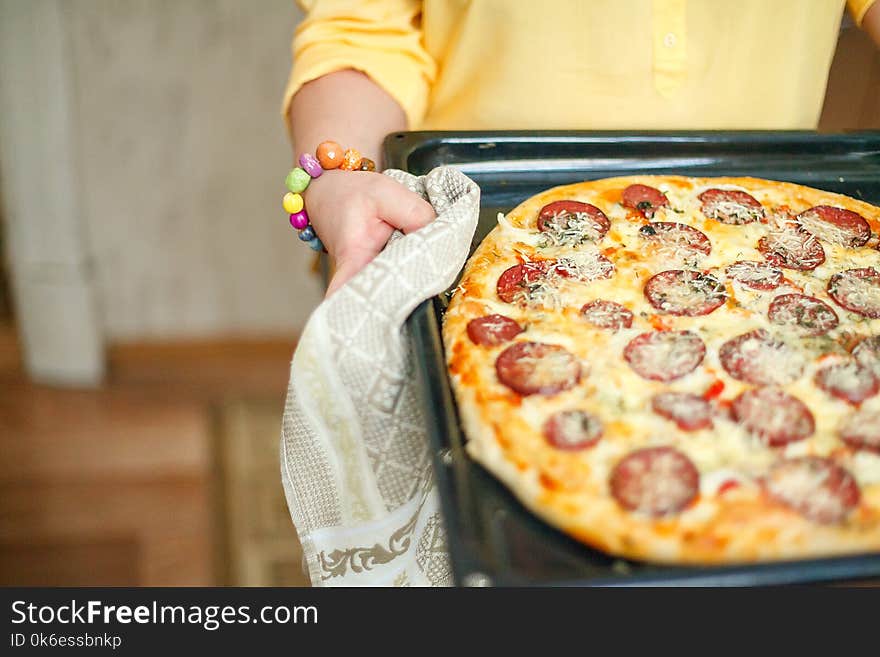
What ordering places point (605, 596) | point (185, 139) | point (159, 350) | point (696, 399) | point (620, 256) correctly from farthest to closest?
1. point (159, 350)
2. point (185, 139)
3. point (620, 256)
4. point (696, 399)
5. point (605, 596)

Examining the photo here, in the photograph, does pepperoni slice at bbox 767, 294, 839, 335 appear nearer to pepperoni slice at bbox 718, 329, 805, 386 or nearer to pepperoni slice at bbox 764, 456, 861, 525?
pepperoni slice at bbox 718, 329, 805, 386

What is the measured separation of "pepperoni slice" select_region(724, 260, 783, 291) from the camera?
3.45ft

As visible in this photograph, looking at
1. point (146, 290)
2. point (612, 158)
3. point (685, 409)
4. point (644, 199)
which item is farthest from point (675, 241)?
point (146, 290)

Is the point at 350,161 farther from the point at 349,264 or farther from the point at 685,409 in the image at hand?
the point at 685,409

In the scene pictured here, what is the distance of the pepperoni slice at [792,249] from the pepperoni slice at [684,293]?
0.36 feet

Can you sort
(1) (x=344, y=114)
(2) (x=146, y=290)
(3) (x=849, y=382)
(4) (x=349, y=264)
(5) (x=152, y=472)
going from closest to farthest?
(3) (x=849, y=382)
(4) (x=349, y=264)
(1) (x=344, y=114)
(5) (x=152, y=472)
(2) (x=146, y=290)

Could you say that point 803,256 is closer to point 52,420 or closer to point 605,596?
point 605,596

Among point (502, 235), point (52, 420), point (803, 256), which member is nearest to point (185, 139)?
point (52, 420)

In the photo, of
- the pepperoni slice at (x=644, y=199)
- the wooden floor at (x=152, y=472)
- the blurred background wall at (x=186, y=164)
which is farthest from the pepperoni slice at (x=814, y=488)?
the blurred background wall at (x=186, y=164)

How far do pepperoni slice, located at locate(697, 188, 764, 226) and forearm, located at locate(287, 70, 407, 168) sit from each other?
42 cm

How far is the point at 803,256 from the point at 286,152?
167cm

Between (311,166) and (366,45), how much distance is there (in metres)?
0.25

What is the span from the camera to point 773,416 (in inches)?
34.3

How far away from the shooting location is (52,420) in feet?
8.16
